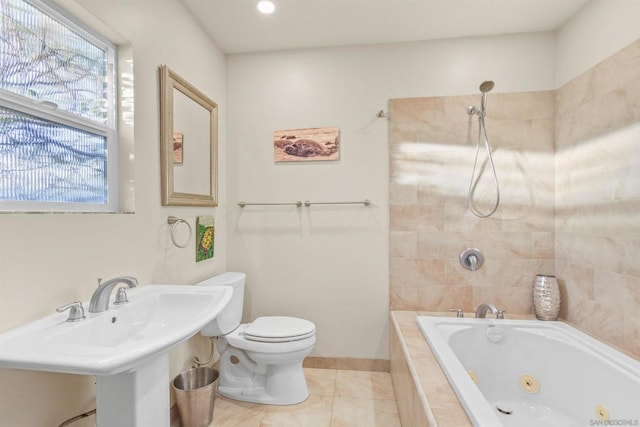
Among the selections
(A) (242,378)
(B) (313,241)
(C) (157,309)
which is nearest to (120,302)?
(C) (157,309)

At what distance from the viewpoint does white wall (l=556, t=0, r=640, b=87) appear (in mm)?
1638

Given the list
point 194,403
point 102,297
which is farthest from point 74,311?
point 194,403

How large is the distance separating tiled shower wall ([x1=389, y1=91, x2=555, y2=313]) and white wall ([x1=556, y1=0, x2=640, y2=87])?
25 cm

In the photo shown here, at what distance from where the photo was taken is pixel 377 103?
2.38 meters

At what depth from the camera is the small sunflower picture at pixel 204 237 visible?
6.82ft

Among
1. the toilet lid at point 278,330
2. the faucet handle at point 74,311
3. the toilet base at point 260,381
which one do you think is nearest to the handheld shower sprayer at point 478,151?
the toilet lid at point 278,330

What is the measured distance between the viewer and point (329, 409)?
1913mm

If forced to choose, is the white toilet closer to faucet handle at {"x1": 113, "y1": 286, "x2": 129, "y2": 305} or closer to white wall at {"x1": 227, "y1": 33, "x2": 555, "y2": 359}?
white wall at {"x1": 227, "y1": 33, "x2": 555, "y2": 359}

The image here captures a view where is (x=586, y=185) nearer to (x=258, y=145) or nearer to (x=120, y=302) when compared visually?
(x=258, y=145)

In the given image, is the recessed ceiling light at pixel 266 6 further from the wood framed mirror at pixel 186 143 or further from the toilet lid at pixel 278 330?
the toilet lid at pixel 278 330

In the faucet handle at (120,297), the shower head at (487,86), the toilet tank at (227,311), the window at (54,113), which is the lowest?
the toilet tank at (227,311)

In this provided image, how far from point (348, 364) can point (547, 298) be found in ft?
4.71

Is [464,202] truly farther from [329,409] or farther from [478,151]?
[329,409]

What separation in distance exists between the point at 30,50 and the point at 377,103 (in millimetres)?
1940
